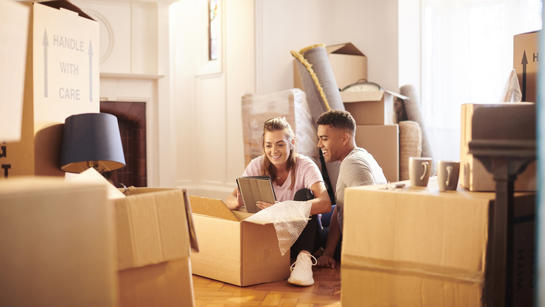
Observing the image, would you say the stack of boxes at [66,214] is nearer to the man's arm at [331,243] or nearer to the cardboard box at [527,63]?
the man's arm at [331,243]

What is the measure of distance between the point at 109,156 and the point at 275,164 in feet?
3.48

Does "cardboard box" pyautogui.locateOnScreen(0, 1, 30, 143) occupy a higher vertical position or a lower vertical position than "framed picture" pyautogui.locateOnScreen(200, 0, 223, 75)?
lower

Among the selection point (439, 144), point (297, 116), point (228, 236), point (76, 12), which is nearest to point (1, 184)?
point (76, 12)

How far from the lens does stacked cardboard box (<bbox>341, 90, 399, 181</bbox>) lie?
3.84m

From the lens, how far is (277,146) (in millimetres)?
2771

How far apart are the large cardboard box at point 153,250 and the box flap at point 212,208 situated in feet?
3.06

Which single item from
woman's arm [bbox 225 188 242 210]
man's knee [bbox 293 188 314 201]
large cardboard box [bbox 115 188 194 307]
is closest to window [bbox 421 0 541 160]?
man's knee [bbox 293 188 314 201]

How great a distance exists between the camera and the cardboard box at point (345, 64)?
477 cm

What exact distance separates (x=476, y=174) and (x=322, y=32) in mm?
4075

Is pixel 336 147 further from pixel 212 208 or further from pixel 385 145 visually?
pixel 385 145

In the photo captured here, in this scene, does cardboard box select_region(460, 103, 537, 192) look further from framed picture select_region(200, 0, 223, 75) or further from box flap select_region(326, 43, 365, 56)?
framed picture select_region(200, 0, 223, 75)

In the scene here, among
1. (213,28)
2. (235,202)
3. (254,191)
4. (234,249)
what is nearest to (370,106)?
(235,202)

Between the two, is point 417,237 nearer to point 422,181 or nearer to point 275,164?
point 422,181

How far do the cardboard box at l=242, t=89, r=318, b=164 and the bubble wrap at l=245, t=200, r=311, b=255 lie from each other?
131 centimetres
